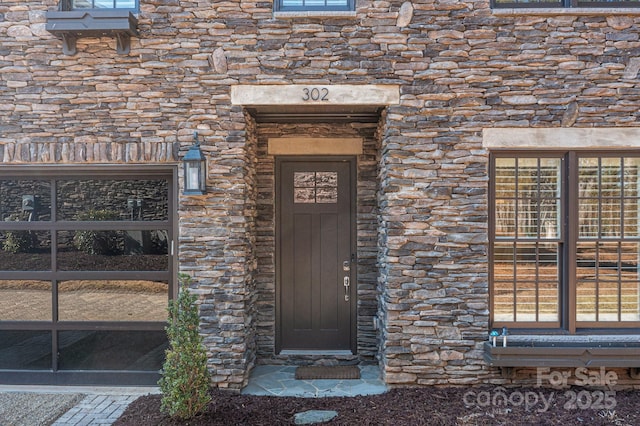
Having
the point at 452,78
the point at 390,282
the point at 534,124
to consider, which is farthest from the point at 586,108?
the point at 390,282

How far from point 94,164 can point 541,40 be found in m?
4.82

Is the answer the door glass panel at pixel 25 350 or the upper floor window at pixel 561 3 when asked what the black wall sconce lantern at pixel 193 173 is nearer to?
the door glass panel at pixel 25 350

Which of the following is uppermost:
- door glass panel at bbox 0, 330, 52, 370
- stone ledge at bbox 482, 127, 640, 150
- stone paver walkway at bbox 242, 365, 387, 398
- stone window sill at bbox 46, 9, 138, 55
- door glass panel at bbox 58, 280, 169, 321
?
stone window sill at bbox 46, 9, 138, 55

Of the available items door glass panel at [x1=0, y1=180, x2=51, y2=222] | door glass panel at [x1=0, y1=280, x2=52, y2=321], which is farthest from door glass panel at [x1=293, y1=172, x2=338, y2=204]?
door glass panel at [x1=0, y1=280, x2=52, y2=321]

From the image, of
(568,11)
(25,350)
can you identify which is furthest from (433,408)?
(25,350)

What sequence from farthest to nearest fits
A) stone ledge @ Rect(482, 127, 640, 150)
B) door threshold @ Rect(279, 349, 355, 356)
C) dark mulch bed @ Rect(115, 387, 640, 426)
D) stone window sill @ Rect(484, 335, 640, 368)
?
1. door threshold @ Rect(279, 349, 355, 356)
2. stone ledge @ Rect(482, 127, 640, 150)
3. stone window sill @ Rect(484, 335, 640, 368)
4. dark mulch bed @ Rect(115, 387, 640, 426)

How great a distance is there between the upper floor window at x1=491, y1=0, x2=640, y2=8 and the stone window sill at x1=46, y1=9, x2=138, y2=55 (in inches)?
148

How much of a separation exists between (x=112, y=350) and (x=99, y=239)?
1234mm

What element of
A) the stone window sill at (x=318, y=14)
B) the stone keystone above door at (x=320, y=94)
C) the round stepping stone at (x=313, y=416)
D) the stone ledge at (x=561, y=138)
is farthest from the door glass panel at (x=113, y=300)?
the stone ledge at (x=561, y=138)

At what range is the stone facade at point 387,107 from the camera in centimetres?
418

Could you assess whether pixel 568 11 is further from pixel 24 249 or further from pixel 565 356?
pixel 24 249

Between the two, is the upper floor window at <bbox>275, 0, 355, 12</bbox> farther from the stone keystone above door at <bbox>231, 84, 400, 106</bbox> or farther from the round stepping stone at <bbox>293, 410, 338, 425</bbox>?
the round stepping stone at <bbox>293, 410, 338, 425</bbox>

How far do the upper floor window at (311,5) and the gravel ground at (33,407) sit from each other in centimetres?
457

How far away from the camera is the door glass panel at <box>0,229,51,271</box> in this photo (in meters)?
4.56
